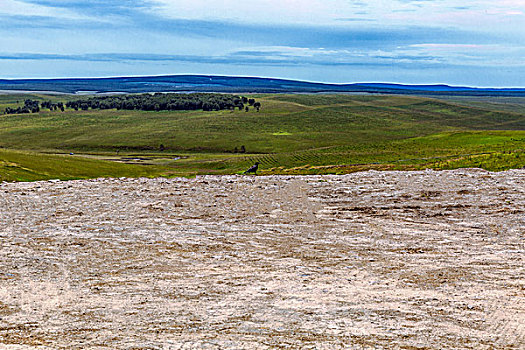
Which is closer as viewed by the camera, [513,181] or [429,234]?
[429,234]

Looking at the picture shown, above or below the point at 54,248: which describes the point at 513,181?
above

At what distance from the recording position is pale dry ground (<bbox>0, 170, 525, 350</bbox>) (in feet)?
32.7

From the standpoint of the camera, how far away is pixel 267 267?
46.7ft

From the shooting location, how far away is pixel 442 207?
68.9ft

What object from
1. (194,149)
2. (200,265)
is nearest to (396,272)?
(200,265)

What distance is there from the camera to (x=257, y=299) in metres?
11.8

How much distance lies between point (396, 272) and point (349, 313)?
10.9 feet

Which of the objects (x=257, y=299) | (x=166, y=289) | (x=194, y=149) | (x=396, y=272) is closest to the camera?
(x=257, y=299)

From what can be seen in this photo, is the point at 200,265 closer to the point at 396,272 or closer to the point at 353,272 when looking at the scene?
the point at 353,272

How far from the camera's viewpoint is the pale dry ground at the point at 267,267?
9969 millimetres

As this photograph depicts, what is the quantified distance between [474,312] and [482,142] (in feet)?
209

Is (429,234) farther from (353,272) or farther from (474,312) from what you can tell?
(474,312)

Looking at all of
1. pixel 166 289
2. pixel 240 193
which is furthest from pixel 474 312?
pixel 240 193

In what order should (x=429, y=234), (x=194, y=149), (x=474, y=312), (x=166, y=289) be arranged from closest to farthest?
(x=474, y=312), (x=166, y=289), (x=429, y=234), (x=194, y=149)
